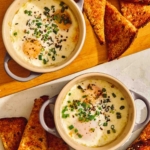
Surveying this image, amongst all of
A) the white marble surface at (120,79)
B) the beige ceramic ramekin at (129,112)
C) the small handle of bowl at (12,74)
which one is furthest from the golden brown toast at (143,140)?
the small handle of bowl at (12,74)

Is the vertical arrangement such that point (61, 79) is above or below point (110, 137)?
above

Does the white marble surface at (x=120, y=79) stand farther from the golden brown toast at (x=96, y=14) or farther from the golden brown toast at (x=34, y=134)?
the golden brown toast at (x=96, y=14)

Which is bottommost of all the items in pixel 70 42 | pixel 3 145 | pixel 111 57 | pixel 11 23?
pixel 3 145

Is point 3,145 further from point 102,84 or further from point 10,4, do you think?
point 10,4

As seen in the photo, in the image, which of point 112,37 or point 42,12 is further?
point 112,37

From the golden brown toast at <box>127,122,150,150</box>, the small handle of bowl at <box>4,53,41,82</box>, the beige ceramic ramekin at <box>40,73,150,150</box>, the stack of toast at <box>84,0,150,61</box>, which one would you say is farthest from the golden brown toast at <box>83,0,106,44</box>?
the golden brown toast at <box>127,122,150,150</box>

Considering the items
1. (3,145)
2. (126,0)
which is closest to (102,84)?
(126,0)
